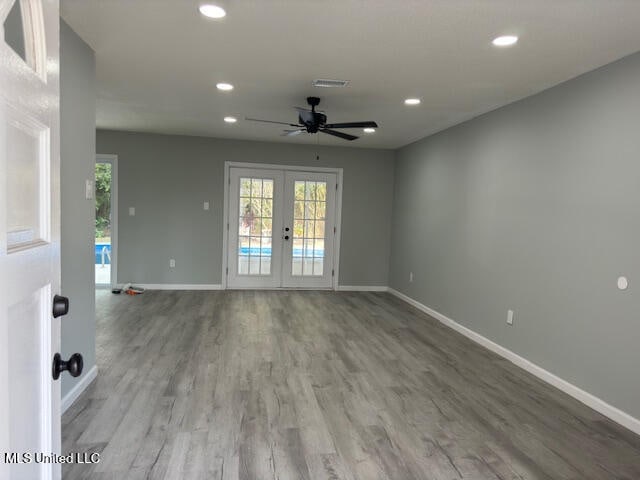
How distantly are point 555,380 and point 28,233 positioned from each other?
145 inches

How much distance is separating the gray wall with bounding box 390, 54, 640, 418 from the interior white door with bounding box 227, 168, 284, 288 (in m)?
2.70

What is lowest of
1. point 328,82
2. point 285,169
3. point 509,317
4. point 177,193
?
point 509,317

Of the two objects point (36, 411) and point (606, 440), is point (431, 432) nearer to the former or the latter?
point (606, 440)

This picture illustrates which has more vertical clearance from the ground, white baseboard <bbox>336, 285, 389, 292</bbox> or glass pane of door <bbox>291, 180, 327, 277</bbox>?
glass pane of door <bbox>291, 180, 327, 277</bbox>

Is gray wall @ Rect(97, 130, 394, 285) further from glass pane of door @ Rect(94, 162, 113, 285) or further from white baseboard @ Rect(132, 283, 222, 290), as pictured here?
glass pane of door @ Rect(94, 162, 113, 285)

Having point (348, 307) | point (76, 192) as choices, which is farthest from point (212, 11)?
point (348, 307)

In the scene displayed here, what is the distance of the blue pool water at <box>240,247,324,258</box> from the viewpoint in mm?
6738

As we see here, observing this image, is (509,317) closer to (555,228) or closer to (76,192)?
(555,228)

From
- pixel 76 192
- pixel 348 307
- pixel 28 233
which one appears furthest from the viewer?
pixel 348 307

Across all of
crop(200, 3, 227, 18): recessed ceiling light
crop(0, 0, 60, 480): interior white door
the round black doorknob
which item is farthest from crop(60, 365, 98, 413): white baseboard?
crop(200, 3, 227, 18): recessed ceiling light

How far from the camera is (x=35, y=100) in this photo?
0.86m

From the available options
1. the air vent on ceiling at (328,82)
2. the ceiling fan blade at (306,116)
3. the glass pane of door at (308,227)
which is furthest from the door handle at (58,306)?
the glass pane of door at (308,227)

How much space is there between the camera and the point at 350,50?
9.36 feet

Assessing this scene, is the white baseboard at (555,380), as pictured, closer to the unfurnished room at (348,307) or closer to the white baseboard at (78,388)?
the unfurnished room at (348,307)
